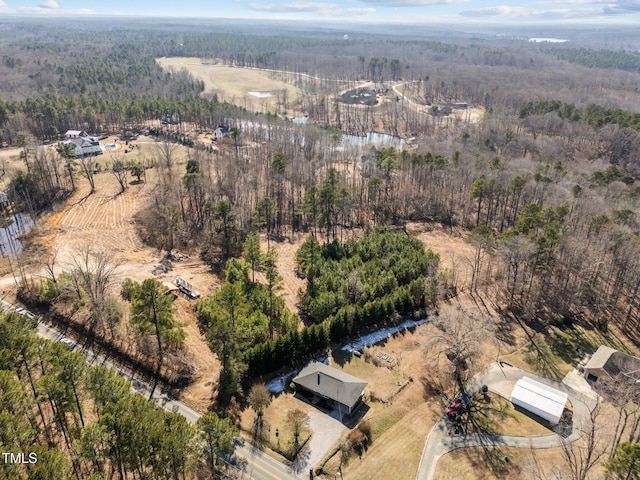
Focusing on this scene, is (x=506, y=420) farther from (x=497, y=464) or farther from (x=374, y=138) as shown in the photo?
(x=374, y=138)

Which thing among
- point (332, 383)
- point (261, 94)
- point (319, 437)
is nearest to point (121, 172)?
point (332, 383)

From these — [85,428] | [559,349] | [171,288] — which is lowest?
[559,349]

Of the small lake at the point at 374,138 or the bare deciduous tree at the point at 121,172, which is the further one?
the small lake at the point at 374,138

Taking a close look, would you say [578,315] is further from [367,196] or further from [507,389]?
[367,196]

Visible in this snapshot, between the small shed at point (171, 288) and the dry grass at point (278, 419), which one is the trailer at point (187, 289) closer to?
the small shed at point (171, 288)

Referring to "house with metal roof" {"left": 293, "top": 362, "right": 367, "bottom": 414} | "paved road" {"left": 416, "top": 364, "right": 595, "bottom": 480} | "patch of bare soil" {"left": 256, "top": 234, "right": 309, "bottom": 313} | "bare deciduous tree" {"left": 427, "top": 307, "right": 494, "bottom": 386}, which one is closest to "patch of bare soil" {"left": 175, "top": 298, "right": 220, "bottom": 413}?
"house with metal roof" {"left": 293, "top": 362, "right": 367, "bottom": 414}

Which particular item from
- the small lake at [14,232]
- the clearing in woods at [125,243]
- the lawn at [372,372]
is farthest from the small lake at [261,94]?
the lawn at [372,372]
